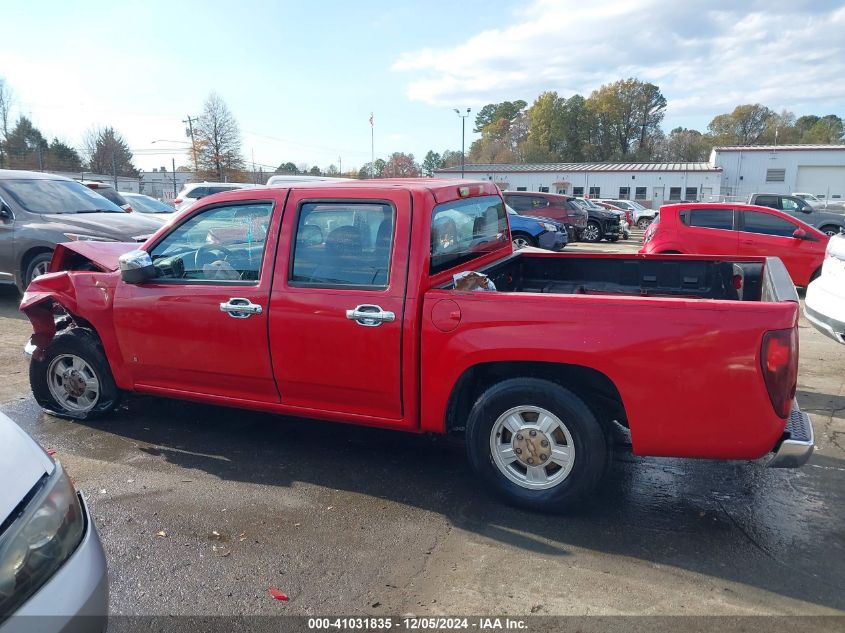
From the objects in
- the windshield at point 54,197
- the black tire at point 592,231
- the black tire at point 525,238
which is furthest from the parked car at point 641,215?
the windshield at point 54,197

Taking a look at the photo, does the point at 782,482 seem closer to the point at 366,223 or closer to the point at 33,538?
the point at 366,223

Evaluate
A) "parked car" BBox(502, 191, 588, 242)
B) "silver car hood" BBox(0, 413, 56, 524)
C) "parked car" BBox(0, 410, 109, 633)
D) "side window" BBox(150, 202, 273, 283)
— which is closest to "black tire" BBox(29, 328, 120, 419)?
"side window" BBox(150, 202, 273, 283)

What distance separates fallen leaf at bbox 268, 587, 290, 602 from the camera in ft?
9.18

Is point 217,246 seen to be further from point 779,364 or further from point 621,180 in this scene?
point 621,180

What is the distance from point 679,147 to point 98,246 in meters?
90.8

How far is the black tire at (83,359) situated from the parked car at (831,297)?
19.5 feet

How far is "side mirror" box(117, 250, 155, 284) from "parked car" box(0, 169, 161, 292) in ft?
14.2

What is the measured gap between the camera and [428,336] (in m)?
3.49

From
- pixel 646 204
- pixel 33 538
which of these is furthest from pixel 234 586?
pixel 646 204

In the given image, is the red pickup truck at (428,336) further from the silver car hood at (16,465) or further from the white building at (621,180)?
the white building at (621,180)

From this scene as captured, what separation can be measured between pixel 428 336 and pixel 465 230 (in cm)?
105

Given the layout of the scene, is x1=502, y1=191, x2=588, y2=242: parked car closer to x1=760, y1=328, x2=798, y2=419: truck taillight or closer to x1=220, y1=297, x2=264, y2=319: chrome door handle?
x1=220, y1=297, x2=264, y2=319: chrome door handle

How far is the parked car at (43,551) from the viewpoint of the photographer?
175 centimetres

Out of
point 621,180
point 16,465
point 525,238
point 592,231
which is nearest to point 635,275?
point 16,465
